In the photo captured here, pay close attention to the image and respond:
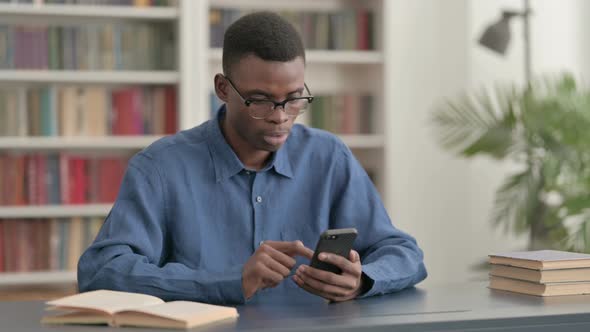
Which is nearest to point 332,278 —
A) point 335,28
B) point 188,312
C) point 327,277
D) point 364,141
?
point 327,277

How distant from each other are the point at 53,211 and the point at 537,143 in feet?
6.94

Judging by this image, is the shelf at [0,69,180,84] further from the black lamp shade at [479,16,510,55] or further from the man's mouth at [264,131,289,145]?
the man's mouth at [264,131,289,145]

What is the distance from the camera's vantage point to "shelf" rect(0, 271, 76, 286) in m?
4.06

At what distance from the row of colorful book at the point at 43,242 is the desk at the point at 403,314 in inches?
97.1

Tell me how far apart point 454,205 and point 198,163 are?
2893 millimetres

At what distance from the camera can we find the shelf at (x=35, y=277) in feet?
13.3

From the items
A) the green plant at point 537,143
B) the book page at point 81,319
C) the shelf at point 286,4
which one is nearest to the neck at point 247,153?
the book page at point 81,319

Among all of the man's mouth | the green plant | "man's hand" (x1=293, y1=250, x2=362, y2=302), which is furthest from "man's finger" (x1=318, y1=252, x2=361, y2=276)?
the green plant

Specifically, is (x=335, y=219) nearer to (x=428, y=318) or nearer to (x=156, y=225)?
(x=156, y=225)

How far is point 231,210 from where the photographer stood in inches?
80.5

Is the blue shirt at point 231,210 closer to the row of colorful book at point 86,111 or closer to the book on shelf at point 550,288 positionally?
the book on shelf at point 550,288

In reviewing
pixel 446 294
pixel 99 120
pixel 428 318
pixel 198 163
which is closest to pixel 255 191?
pixel 198 163

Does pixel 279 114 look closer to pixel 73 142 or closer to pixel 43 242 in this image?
pixel 73 142

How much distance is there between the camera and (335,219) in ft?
7.07
